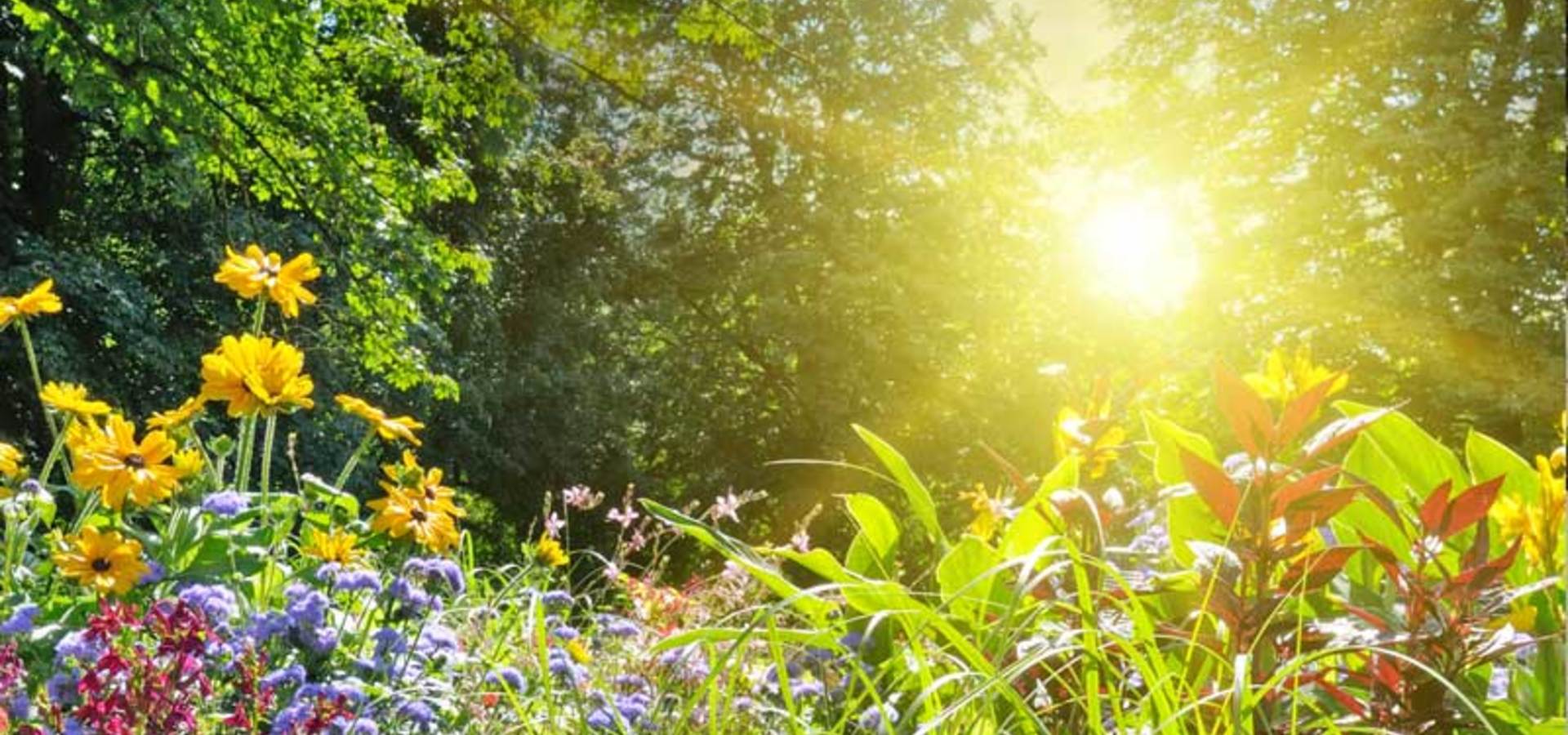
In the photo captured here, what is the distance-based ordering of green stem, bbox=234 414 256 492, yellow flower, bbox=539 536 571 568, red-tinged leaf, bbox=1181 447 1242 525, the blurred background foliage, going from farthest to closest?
the blurred background foliage → yellow flower, bbox=539 536 571 568 → green stem, bbox=234 414 256 492 → red-tinged leaf, bbox=1181 447 1242 525

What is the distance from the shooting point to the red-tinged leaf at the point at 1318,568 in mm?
1396

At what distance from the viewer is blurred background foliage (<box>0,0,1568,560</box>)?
8.17 meters

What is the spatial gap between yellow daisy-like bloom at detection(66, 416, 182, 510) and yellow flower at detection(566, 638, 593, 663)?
29.1 inches

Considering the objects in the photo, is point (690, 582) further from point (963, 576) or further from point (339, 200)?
point (339, 200)

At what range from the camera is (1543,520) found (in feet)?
4.32

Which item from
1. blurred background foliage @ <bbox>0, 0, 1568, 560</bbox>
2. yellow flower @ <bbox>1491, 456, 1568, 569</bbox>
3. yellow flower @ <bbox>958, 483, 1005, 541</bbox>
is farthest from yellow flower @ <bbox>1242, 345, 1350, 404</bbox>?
blurred background foliage @ <bbox>0, 0, 1568, 560</bbox>

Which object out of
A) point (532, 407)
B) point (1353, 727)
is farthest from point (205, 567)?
point (532, 407)

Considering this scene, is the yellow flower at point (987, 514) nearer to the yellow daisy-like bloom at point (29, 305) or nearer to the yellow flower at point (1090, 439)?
the yellow flower at point (1090, 439)

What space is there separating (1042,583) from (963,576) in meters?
0.19

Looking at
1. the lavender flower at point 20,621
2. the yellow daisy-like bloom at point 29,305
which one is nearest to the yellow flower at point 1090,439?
the lavender flower at point 20,621

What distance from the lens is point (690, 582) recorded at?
3127 mm

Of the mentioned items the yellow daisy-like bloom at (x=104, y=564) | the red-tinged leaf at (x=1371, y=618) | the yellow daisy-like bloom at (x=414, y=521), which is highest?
the red-tinged leaf at (x=1371, y=618)

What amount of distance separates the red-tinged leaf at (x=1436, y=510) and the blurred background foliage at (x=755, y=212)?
5.26m

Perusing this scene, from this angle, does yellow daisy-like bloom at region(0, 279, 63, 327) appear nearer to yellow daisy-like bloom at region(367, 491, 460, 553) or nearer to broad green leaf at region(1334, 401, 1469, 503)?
yellow daisy-like bloom at region(367, 491, 460, 553)
